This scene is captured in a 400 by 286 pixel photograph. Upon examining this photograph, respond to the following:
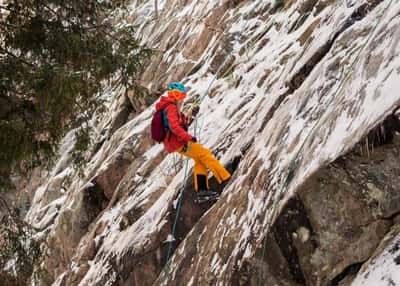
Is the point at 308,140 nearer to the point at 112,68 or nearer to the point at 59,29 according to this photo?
the point at 112,68

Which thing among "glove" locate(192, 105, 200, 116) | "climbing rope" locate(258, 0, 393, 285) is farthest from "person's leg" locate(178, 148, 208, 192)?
"glove" locate(192, 105, 200, 116)

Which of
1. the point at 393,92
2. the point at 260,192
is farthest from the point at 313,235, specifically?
the point at 393,92

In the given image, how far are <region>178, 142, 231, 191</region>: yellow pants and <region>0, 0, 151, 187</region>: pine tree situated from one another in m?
1.53

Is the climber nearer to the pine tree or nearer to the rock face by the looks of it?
the rock face

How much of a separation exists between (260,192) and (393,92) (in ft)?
5.78

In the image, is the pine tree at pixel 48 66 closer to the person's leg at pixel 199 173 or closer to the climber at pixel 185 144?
the climber at pixel 185 144

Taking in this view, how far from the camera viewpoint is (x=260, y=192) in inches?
205

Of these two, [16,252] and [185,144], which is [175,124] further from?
[16,252]

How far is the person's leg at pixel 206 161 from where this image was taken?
677 cm

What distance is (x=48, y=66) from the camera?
247 inches

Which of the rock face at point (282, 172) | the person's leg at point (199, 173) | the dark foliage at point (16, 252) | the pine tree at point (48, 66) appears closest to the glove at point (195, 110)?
the rock face at point (282, 172)

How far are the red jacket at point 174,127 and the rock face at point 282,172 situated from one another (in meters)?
0.85

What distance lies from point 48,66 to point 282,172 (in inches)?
130

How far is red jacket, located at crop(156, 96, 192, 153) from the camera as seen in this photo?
6.75 m
